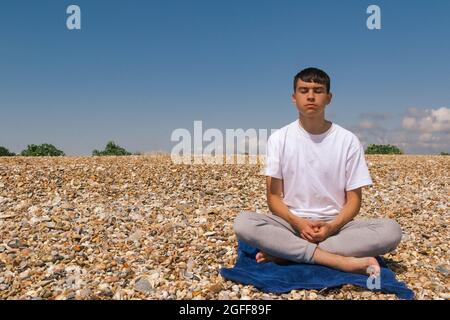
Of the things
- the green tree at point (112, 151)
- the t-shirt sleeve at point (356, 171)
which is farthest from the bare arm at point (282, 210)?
the green tree at point (112, 151)

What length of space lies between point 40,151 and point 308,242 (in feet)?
46.4

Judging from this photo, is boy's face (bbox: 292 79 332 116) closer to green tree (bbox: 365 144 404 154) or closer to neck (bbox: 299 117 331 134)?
neck (bbox: 299 117 331 134)

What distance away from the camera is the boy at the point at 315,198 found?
4.62 metres

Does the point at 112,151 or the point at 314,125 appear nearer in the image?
the point at 314,125

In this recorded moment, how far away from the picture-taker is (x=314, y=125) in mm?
4762

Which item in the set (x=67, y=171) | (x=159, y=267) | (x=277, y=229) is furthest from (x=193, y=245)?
(x=67, y=171)

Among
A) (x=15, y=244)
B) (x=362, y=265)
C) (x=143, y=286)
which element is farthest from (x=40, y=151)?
(x=362, y=265)

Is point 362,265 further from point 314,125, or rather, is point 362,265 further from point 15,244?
point 15,244

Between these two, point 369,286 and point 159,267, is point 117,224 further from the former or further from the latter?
point 369,286

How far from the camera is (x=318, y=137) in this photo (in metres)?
4.80

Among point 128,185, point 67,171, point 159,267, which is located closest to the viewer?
point 159,267

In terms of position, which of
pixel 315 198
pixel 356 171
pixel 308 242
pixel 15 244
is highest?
pixel 356 171
